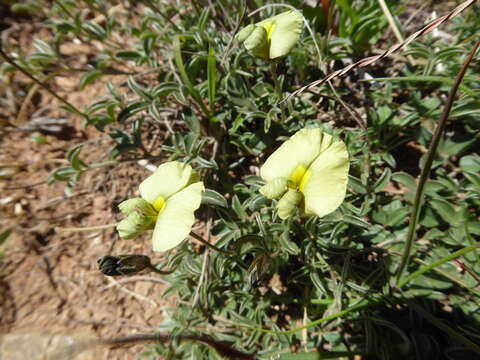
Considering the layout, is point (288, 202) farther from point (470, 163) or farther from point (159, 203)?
point (470, 163)

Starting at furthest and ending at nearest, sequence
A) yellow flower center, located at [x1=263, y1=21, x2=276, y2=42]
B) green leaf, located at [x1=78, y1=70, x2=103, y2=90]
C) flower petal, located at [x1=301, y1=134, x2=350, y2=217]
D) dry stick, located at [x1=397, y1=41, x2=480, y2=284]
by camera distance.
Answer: green leaf, located at [x1=78, y1=70, x2=103, y2=90], yellow flower center, located at [x1=263, y1=21, x2=276, y2=42], flower petal, located at [x1=301, y1=134, x2=350, y2=217], dry stick, located at [x1=397, y1=41, x2=480, y2=284]

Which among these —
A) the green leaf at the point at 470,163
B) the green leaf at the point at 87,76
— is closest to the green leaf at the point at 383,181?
the green leaf at the point at 470,163

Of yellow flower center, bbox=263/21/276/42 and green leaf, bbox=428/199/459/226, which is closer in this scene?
yellow flower center, bbox=263/21/276/42

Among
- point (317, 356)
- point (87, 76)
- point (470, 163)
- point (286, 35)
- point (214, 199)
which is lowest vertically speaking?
point (317, 356)

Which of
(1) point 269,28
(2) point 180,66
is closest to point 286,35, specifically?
(1) point 269,28

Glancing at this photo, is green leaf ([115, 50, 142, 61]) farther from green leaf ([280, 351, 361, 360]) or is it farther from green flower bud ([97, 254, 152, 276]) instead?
green leaf ([280, 351, 361, 360])

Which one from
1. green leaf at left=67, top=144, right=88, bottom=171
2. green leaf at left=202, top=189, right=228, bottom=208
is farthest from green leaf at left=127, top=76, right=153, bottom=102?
green leaf at left=202, top=189, right=228, bottom=208

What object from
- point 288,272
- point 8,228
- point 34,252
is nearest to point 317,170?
point 288,272

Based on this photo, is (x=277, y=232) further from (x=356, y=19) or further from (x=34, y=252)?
(x=34, y=252)
